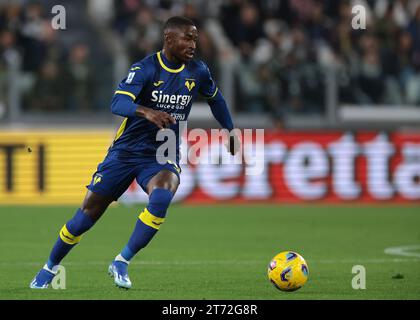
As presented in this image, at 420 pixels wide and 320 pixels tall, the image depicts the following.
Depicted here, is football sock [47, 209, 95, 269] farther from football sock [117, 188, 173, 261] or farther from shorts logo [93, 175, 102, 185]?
football sock [117, 188, 173, 261]

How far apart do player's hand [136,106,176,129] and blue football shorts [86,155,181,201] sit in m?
0.67

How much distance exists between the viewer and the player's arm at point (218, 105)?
9805mm

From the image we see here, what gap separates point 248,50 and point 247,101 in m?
1.27

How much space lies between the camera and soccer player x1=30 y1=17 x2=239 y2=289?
357 inches

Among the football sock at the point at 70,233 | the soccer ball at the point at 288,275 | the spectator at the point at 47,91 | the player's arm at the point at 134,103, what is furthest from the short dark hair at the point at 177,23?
the spectator at the point at 47,91

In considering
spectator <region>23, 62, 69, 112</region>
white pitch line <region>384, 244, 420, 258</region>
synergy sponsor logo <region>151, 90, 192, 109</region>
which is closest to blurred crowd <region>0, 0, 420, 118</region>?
spectator <region>23, 62, 69, 112</region>

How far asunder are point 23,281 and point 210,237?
4920 millimetres

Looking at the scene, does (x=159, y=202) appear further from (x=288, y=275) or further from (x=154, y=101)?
(x=288, y=275)

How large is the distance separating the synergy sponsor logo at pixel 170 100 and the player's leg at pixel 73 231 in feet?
3.10

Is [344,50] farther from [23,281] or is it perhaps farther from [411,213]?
[23,281]

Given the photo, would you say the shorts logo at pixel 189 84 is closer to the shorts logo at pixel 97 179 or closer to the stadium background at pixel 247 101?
the shorts logo at pixel 97 179
